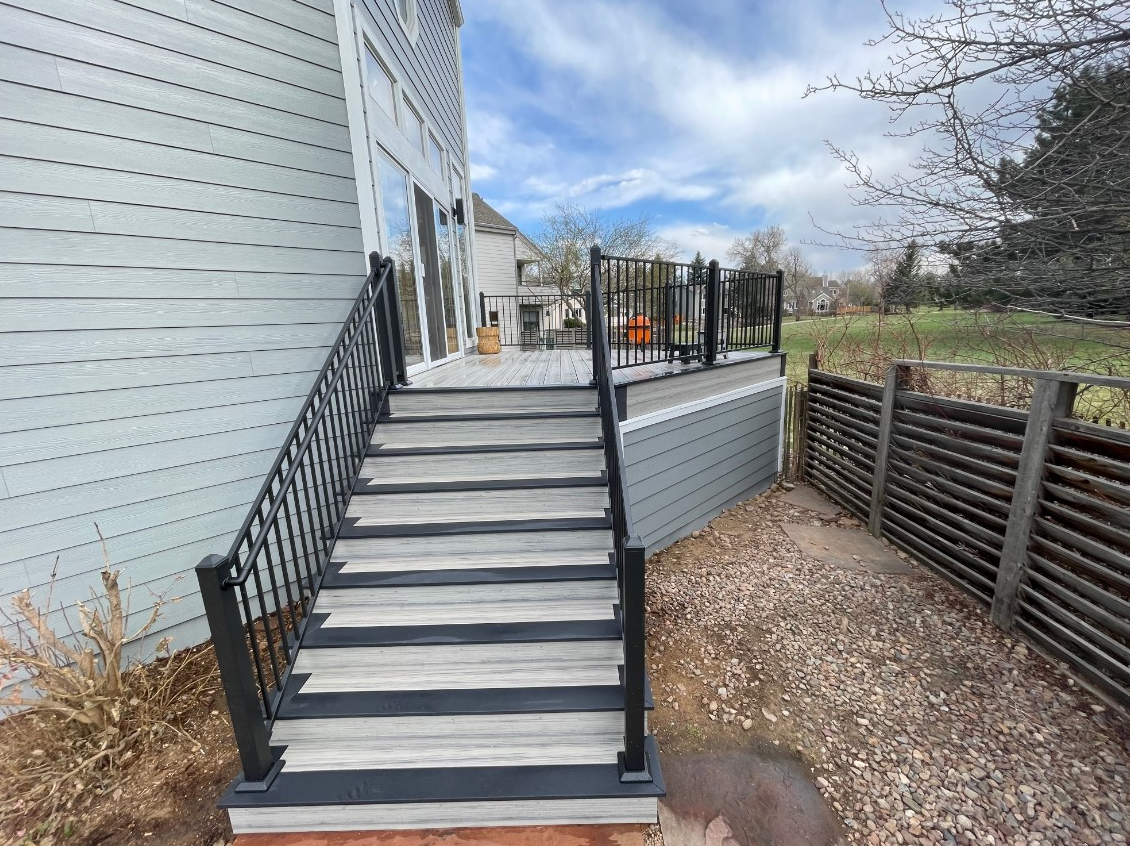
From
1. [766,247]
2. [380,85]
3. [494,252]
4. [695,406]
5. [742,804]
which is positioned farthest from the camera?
[766,247]

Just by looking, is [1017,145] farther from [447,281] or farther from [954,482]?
[447,281]

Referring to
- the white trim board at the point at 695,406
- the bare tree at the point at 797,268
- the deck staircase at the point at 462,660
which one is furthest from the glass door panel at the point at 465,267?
the bare tree at the point at 797,268

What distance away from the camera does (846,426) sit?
513 centimetres

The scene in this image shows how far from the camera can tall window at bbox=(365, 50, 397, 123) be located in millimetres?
3701

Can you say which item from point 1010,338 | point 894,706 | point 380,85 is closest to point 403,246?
point 380,85

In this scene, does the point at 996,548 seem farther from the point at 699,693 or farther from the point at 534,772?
the point at 534,772

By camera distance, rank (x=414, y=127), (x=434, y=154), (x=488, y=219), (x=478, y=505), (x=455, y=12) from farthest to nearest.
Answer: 1. (x=488, y=219)
2. (x=455, y=12)
3. (x=434, y=154)
4. (x=414, y=127)
5. (x=478, y=505)

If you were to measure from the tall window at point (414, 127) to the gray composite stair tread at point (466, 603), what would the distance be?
14.9 feet

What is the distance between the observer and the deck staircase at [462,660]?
184 cm

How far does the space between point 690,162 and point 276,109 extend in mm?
16069

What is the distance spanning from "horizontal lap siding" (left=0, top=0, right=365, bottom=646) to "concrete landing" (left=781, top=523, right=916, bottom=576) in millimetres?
4684

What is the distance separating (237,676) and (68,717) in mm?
1248

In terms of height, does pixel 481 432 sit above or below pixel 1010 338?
below

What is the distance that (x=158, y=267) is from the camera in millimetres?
2662
